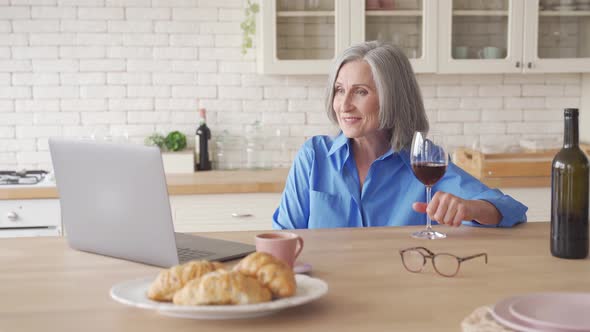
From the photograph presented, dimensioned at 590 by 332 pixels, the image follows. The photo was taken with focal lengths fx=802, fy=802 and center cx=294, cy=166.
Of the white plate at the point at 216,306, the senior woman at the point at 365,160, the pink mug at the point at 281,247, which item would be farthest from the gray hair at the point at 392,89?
the white plate at the point at 216,306

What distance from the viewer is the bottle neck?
177 centimetres

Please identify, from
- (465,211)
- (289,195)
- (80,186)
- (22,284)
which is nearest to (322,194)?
(289,195)

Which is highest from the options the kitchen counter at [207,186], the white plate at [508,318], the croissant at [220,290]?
the croissant at [220,290]

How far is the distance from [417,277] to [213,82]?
304cm

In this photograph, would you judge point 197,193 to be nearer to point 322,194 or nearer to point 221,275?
point 322,194

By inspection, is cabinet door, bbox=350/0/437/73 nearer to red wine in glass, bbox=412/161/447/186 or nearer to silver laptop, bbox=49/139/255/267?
red wine in glass, bbox=412/161/447/186

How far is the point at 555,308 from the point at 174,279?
26.3 inches

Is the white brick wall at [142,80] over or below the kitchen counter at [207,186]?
over

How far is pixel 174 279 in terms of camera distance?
4.66 ft

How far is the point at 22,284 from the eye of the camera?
1714 millimetres

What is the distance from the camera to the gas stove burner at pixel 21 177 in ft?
13.0

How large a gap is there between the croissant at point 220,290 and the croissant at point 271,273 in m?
0.03

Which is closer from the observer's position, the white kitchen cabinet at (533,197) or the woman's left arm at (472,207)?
the woman's left arm at (472,207)

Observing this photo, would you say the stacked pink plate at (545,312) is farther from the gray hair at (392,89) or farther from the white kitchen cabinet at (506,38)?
the white kitchen cabinet at (506,38)
